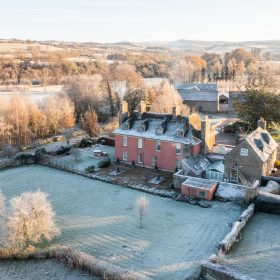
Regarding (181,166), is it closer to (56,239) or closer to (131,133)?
(131,133)

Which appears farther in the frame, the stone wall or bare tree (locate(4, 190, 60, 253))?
the stone wall

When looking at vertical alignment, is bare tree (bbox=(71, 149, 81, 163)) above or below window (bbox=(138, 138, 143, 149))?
below

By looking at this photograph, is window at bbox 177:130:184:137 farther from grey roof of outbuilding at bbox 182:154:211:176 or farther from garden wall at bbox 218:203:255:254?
garden wall at bbox 218:203:255:254

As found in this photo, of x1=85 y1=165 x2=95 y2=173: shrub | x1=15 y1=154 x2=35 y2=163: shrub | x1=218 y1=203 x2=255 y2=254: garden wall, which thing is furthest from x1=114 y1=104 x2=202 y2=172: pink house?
x1=15 y1=154 x2=35 y2=163: shrub

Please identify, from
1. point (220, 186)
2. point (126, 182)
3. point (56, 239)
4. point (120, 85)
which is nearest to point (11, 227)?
point (56, 239)

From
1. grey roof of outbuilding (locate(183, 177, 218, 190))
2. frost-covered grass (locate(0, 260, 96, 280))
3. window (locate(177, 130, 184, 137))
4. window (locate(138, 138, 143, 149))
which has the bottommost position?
frost-covered grass (locate(0, 260, 96, 280))

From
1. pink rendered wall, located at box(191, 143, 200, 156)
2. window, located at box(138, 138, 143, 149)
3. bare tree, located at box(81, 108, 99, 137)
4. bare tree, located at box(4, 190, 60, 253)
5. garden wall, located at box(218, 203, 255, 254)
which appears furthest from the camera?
bare tree, located at box(81, 108, 99, 137)

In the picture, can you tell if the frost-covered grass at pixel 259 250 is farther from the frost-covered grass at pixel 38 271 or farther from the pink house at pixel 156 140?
the pink house at pixel 156 140

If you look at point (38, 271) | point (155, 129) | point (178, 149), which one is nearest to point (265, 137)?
point (178, 149)
